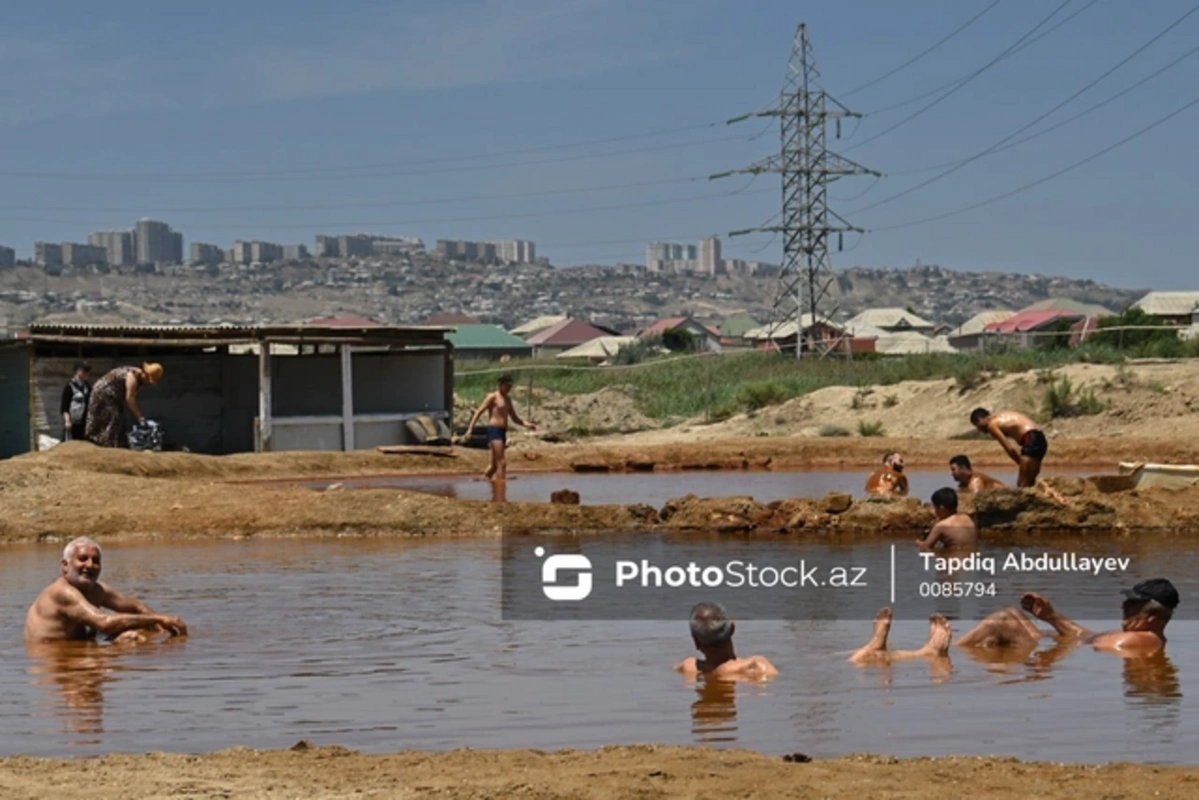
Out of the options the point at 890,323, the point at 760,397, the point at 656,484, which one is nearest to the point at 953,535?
the point at 656,484

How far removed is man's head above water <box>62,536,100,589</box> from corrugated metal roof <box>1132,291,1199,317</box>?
305 feet

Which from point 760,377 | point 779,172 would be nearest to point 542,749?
point 760,377

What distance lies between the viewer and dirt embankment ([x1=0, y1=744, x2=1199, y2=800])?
767cm

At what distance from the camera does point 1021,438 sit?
20391 millimetres

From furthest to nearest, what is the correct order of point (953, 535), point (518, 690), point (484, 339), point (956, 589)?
point (484, 339) < point (953, 535) < point (956, 589) < point (518, 690)

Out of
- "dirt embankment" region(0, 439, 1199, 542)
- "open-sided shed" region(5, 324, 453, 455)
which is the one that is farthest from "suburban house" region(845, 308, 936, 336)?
"dirt embankment" region(0, 439, 1199, 542)

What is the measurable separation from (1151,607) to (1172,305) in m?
98.1

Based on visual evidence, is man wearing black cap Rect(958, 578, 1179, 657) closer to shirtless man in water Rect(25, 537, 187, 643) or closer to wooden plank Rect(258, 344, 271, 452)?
shirtless man in water Rect(25, 537, 187, 643)

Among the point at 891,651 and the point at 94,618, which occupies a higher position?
the point at 94,618

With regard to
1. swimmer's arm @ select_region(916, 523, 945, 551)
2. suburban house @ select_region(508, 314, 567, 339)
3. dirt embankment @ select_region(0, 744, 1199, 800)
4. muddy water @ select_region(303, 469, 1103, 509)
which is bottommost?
dirt embankment @ select_region(0, 744, 1199, 800)

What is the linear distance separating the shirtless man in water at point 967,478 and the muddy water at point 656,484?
A: 3.35 metres

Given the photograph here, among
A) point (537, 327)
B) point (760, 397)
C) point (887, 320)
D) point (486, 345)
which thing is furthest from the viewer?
point (537, 327)

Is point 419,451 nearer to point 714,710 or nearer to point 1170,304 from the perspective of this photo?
point 714,710
